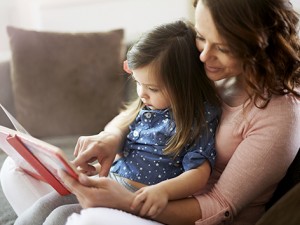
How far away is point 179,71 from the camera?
120cm

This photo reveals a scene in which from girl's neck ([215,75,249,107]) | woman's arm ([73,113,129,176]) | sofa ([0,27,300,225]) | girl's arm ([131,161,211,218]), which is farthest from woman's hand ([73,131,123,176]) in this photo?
sofa ([0,27,300,225])

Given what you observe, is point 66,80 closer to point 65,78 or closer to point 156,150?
point 65,78

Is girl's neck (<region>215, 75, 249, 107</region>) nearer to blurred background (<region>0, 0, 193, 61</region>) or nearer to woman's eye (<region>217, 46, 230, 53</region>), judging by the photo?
woman's eye (<region>217, 46, 230, 53</region>)

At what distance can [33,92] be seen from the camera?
211 centimetres

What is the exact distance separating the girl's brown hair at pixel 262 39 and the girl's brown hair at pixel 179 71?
0.54 feet

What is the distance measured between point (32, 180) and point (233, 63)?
0.64 meters

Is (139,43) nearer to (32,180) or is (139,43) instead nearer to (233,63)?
(233,63)

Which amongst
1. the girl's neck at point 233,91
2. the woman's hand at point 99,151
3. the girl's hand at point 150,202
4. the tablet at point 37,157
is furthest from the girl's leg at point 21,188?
the girl's neck at point 233,91

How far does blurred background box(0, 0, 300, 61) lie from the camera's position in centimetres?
280

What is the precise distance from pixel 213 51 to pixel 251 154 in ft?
0.85

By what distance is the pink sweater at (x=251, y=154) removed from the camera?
3.48 feet

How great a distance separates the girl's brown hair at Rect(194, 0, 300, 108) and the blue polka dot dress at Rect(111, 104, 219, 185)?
6.9 inches

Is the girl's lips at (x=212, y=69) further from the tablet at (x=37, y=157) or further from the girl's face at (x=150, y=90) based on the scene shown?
the tablet at (x=37, y=157)

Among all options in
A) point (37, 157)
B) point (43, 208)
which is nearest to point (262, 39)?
point (37, 157)
